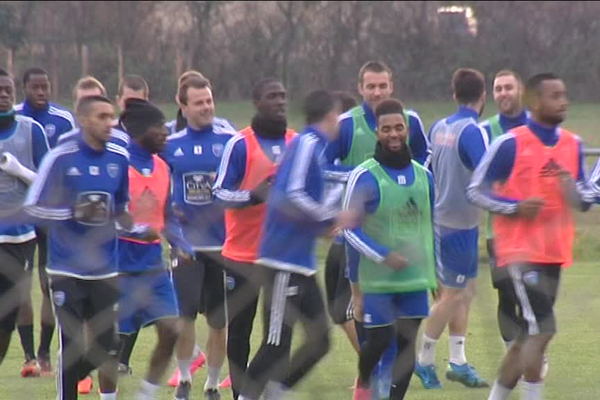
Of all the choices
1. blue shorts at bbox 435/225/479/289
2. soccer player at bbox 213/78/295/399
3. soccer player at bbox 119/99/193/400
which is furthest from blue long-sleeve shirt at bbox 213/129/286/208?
blue shorts at bbox 435/225/479/289

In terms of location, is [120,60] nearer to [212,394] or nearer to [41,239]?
[41,239]

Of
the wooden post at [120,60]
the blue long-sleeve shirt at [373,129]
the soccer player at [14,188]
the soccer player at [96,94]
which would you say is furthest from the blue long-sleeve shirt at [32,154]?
the wooden post at [120,60]

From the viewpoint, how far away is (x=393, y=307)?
7.25 meters

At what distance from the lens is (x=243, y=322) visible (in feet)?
24.9

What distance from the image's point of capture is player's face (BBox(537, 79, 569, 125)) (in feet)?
23.3

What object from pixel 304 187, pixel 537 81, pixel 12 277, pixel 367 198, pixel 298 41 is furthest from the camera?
pixel 298 41

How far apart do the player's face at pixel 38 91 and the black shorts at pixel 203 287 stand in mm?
1761

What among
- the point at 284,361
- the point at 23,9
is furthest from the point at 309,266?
the point at 23,9

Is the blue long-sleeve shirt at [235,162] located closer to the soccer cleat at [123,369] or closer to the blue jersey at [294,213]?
the blue jersey at [294,213]

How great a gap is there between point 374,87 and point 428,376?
1.77 m

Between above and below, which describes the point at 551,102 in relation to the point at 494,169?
above

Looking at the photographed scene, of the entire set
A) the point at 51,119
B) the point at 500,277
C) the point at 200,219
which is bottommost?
the point at 500,277

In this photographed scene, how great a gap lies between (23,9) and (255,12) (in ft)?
18.1

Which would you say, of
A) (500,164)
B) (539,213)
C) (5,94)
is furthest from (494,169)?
(5,94)
